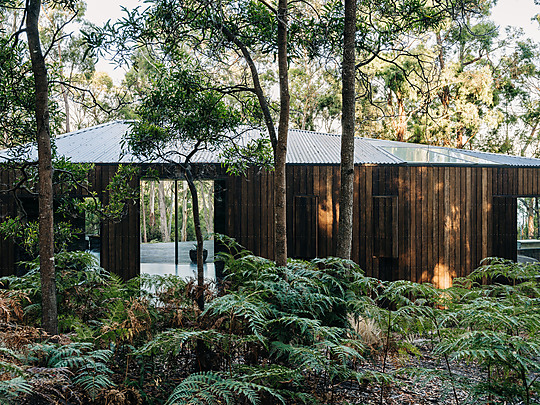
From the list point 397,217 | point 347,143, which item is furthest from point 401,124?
point 347,143

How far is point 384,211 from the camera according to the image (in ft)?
23.2

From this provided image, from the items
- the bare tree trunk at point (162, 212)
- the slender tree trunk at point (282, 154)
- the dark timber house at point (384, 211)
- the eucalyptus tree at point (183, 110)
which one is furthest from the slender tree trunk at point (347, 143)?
the bare tree trunk at point (162, 212)

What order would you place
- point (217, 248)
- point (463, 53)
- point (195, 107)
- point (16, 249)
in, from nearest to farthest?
point (195, 107) → point (16, 249) → point (217, 248) → point (463, 53)

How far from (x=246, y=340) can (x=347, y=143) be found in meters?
1.85

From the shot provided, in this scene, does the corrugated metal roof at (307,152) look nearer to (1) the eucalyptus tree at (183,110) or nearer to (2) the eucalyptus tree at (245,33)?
(1) the eucalyptus tree at (183,110)

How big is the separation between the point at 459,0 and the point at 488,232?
4.85 metres

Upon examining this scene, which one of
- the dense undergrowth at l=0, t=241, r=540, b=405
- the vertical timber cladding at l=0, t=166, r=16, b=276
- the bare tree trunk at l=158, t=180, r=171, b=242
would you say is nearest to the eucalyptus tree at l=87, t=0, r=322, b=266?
the dense undergrowth at l=0, t=241, r=540, b=405

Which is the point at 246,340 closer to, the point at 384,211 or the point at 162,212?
the point at 384,211

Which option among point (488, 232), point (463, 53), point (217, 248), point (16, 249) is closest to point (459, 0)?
point (488, 232)

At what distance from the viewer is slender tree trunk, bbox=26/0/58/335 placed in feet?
8.63

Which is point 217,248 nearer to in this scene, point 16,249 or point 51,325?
point 16,249

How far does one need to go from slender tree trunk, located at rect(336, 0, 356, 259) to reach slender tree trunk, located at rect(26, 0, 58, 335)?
208cm

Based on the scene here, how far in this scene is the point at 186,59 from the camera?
3947mm

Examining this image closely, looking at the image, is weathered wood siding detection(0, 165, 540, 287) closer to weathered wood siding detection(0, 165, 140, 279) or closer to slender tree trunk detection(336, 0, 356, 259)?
weathered wood siding detection(0, 165, 140, 279)
